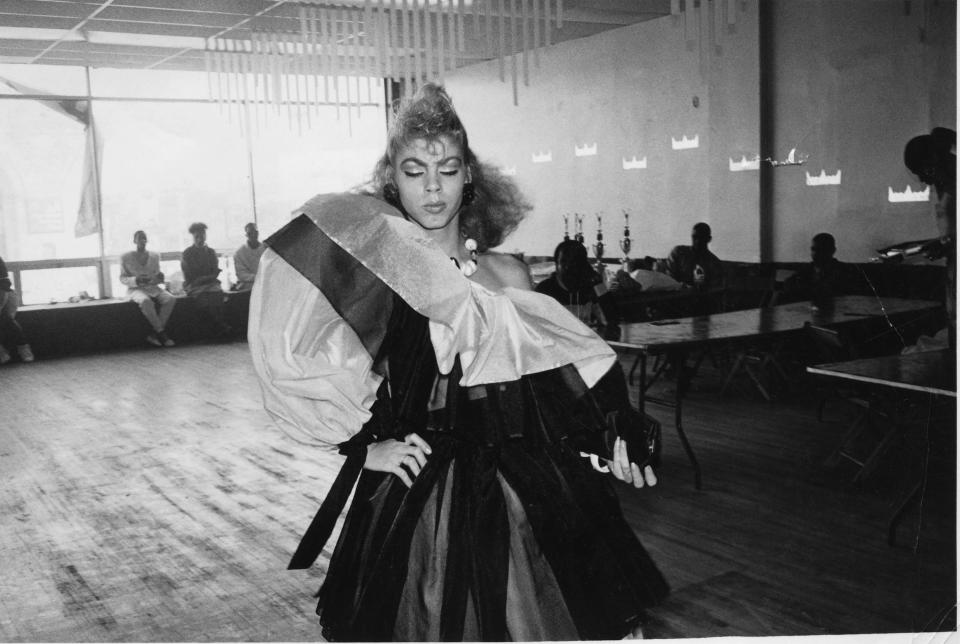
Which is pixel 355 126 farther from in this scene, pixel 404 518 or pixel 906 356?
pixel 404 518

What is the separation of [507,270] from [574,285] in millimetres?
2896

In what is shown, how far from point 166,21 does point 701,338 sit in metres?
4.50

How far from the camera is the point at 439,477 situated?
170 cm

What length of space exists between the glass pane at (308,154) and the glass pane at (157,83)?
0.58 metres

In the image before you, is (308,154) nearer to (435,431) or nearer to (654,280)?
(654,280)

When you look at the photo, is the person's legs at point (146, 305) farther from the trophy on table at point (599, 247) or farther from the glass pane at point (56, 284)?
the trophy on table at point (599, 247)

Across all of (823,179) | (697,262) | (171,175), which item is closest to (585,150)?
(697,262)

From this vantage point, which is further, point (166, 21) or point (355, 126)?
point (166, 21)

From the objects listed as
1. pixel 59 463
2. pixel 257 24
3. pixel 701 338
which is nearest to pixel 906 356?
pixel 701 338

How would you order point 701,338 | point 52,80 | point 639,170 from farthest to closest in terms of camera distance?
point 52,80
point 639,170
point 701,338

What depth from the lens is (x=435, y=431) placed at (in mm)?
1724

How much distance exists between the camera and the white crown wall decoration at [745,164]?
6375 mm

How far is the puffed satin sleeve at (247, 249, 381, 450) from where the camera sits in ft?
5.24

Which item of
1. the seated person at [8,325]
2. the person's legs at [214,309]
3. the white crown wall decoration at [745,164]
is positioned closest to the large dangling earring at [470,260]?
the white crown wall decoration at [745,164]
